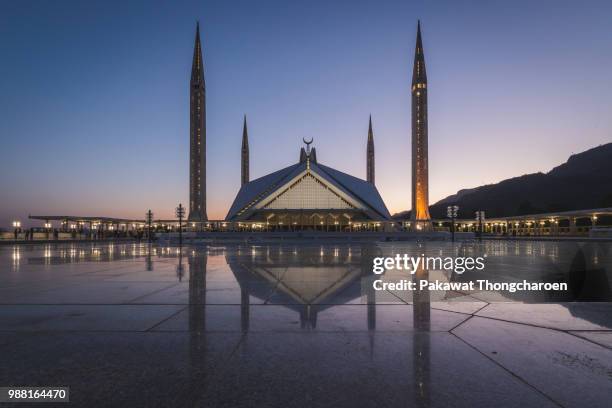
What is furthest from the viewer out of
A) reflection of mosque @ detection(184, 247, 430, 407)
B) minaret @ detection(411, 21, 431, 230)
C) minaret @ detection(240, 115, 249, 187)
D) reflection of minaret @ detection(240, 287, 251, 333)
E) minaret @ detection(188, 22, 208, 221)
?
minaret @ detection(240, 115, 249, 187)

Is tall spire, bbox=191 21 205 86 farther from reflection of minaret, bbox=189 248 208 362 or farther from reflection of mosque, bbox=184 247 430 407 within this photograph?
reflection of minaret, bbox=189 248 208 362

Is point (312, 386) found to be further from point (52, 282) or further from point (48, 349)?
point (52, 282)

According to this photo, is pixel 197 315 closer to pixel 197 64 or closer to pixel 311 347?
pixel 311 347

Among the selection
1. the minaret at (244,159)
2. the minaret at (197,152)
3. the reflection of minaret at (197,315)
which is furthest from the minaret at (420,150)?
the reflection of minaret at (197,315)

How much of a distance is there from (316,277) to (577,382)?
5.61 meters

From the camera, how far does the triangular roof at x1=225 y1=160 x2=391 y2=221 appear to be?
218 feet

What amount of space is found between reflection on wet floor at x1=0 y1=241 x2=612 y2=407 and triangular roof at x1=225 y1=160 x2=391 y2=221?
199 ft

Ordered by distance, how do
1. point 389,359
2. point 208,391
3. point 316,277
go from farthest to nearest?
point 316,277 < point 389,359 < point 208,391

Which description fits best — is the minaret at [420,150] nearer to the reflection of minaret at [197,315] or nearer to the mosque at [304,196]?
the mosque at [304,196]

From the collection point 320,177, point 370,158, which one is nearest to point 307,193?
point 320,177

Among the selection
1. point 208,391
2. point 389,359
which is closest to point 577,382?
point 389,359

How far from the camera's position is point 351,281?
7266 millimetres

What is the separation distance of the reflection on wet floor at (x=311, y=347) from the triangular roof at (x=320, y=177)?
2385 inches

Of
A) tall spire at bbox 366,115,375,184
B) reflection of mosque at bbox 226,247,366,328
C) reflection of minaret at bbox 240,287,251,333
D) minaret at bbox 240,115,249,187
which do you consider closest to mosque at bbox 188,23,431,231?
minaret at bbox 240,115,249,187
